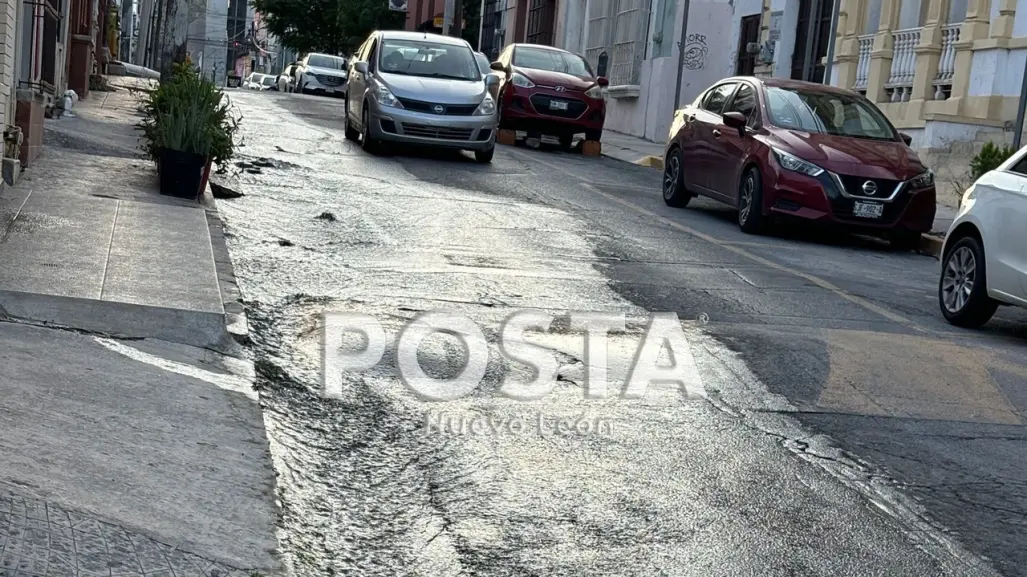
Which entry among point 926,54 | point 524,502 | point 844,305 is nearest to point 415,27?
point 926,54

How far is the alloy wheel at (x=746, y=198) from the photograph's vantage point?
14.0 metres

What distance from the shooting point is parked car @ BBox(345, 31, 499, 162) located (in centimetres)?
1836

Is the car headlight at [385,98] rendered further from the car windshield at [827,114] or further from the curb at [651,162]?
the curb at [651,162]

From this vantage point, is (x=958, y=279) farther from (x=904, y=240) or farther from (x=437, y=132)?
(x=437, y=132)

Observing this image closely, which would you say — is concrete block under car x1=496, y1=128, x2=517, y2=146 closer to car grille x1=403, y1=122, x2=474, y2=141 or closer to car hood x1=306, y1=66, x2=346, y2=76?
car grille x1=403, y1=122, x2=474, y2=141

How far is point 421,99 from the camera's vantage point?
1850 centimetres

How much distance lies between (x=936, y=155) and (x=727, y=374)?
13.3 meters

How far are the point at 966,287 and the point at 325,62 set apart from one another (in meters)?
36.9

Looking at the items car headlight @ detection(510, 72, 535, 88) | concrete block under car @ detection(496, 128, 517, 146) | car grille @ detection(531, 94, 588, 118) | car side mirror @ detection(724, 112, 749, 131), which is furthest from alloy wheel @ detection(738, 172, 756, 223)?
concrete block under car @ detection(496, 128, 517, 146)

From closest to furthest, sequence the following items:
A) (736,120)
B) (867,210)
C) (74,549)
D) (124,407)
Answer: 1. (74,549)
2. (124,407)
3. (867,210)
4. (736,120)

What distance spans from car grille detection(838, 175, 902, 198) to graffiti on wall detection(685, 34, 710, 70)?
59.1ft

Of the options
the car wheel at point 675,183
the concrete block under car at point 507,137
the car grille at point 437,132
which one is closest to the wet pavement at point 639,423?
the car wheel at point 675,183

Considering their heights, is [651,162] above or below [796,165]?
below

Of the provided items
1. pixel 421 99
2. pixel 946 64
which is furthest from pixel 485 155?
pixel 946 64
